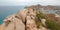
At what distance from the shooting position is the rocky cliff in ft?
7.56

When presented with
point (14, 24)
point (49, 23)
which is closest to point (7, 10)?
point (14, 24)

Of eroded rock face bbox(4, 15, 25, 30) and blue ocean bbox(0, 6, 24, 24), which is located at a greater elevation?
blue ocean bbox(0, 6, 24, 24)

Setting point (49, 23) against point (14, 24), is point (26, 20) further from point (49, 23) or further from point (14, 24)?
point (49, 23)

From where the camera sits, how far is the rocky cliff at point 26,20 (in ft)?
7.56

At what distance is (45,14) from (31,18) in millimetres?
261

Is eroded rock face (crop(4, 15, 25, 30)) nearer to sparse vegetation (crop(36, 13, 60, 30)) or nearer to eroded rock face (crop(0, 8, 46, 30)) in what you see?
eroded rock face (crop(0, 8, 46, 30))

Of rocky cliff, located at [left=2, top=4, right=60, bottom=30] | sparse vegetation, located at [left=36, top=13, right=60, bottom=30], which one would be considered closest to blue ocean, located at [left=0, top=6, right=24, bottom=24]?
rocky cliff, located at [left=2, top=4, right=60, bottom=30]

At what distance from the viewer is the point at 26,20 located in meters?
2.38

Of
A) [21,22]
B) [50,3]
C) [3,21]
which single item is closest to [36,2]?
[50,3]

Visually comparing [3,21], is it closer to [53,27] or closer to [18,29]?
[18,29]

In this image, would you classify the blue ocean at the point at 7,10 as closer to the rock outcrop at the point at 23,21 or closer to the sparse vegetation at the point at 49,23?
the rock outcrop at the point at 23,21

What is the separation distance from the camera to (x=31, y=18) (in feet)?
7.82

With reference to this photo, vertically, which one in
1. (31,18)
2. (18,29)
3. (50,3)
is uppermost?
(50,3)

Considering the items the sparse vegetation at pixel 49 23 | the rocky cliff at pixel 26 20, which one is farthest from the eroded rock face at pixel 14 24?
the sparse vegetation at pixel 49 23
